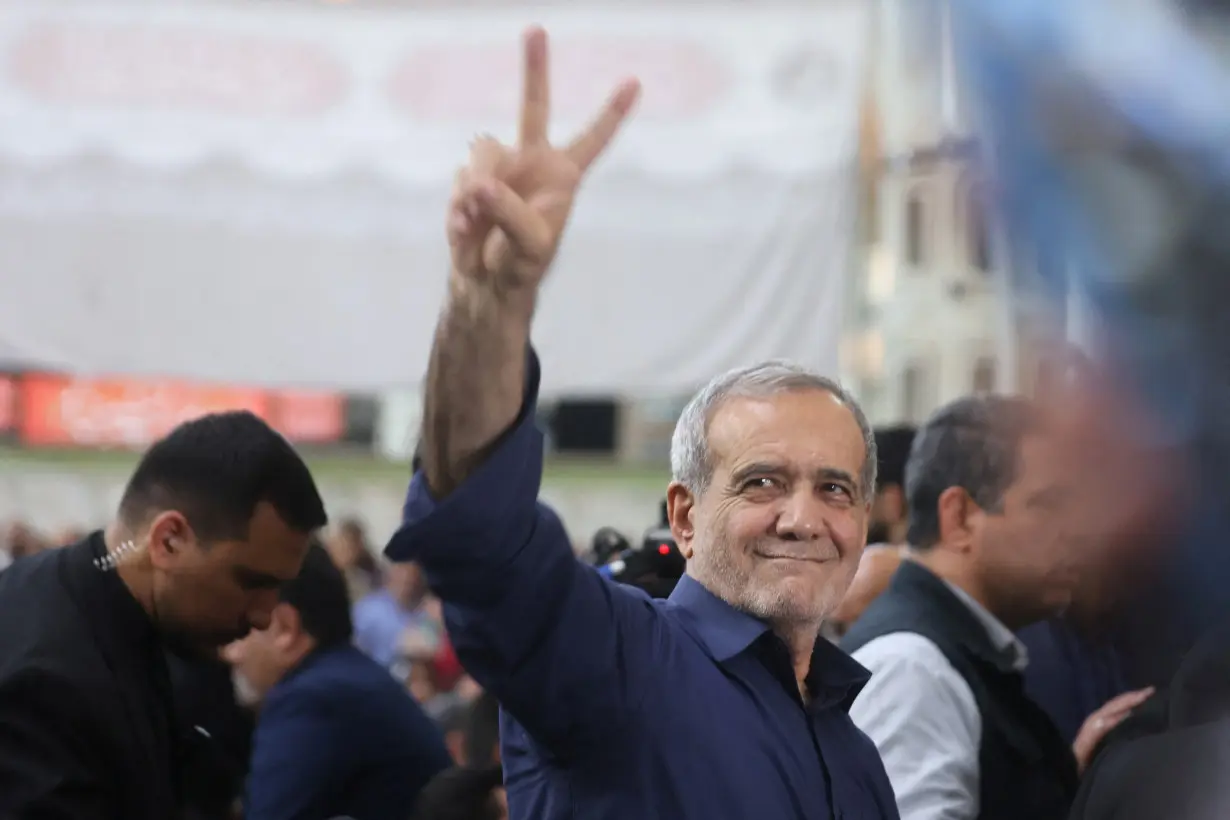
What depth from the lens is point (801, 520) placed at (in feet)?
5.58

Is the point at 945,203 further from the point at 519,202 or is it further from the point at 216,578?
the point at 216,578

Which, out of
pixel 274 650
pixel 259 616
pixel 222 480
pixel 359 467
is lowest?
pixel 359 467

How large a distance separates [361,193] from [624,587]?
3238 mm

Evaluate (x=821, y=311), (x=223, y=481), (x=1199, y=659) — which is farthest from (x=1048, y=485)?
(x=821, y=311)

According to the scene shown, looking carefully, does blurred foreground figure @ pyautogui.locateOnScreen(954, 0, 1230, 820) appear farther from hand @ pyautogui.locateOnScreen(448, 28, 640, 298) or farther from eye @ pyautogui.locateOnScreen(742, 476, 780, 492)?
eye @ pyautogui.locateOnScreen(742, 476, 780, 492)

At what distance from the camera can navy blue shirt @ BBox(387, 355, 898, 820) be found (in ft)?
4.24

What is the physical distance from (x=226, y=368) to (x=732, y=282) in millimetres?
1536

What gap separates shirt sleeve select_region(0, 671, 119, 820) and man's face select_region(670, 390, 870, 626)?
866 mm

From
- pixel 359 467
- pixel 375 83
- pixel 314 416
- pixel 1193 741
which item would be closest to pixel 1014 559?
pixel 1193 741

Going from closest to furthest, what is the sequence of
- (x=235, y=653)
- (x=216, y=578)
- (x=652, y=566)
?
(x=216, y=578)
(x=652, y=566)
(x=235, y=653)

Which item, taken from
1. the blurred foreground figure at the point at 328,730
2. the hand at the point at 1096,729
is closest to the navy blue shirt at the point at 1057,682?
the hand at the point at 1096,729

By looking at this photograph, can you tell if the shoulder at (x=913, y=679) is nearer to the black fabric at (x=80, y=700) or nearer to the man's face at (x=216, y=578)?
the man's face at (x=216, y=578)

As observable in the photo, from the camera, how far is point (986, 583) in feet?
8.96

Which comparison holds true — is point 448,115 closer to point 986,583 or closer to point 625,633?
point 986,583
